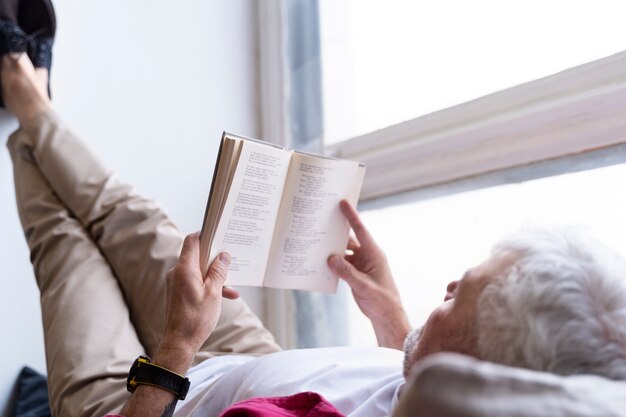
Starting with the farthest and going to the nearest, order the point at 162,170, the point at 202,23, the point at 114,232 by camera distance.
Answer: the point at 202,23 < the point at 162,170 < the point at 114,232

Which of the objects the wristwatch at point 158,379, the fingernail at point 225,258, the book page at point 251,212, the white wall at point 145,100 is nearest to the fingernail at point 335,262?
the book page at point 251,212

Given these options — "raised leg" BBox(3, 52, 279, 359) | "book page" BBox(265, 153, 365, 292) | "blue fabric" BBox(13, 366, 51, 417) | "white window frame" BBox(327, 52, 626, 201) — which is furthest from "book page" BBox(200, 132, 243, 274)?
"blue fabric" BBox(13, 366, 51, 417)

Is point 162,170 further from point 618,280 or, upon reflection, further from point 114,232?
point 618,280

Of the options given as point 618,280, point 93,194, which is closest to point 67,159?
point 93,194

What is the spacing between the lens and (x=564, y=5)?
1339 mm

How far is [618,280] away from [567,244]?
7 centimetres

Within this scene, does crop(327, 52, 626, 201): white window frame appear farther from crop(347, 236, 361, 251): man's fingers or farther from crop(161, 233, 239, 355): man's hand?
crop(161, 233, 239, 355): man's hand

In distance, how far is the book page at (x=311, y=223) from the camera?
1.22m

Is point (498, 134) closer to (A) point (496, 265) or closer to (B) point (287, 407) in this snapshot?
(A) point (496, 265)

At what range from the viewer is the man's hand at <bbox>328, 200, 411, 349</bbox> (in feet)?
4.36

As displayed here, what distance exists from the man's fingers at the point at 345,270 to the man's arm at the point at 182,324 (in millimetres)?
304

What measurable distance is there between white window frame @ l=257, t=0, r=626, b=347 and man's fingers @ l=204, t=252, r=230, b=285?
602 mm

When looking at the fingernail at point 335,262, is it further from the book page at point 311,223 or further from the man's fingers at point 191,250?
the man's fingers at point 191,250

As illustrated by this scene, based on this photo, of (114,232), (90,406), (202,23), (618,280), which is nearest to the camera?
(618,280)
